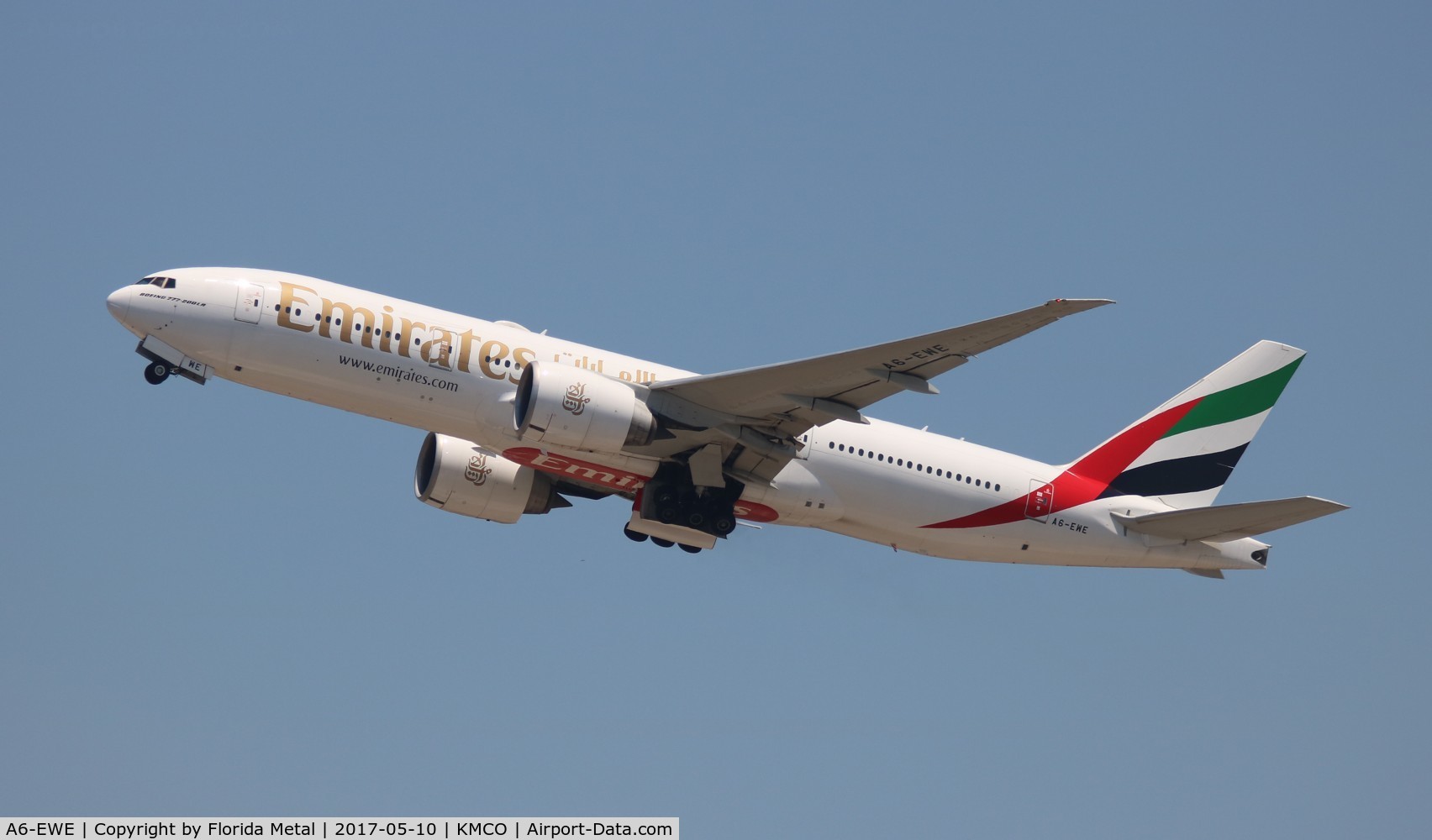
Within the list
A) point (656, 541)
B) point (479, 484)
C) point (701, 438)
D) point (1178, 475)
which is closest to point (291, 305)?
point (479, 484)

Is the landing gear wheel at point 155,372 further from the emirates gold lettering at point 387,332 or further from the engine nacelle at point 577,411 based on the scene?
the engine nacelle at point 577,411

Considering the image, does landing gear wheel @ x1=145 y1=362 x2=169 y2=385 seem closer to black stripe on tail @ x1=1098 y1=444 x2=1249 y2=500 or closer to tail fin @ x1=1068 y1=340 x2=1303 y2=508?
tail fin @ x1=1068 y1=340 x2=1303 y2=508

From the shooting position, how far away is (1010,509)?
1428 inches

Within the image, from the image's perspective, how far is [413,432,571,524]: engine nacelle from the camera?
37906mm

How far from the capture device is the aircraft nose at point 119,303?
32781 millimetres

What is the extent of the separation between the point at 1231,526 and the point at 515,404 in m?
15.6

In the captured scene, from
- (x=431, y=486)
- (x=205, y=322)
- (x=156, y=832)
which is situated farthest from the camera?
(x=431, y=486)

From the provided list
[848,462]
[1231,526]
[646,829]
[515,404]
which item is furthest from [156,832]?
[1231,526]

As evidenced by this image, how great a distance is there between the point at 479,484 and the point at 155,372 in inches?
316

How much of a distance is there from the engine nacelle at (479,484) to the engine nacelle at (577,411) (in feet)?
17.3

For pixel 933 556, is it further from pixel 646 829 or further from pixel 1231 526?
pixel 646 829

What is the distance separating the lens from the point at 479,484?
125 ft

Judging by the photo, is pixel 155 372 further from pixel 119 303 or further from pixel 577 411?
pixel 577 411

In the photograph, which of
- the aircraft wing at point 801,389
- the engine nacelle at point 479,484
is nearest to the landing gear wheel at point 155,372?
the engine nacelle at point 479,484
